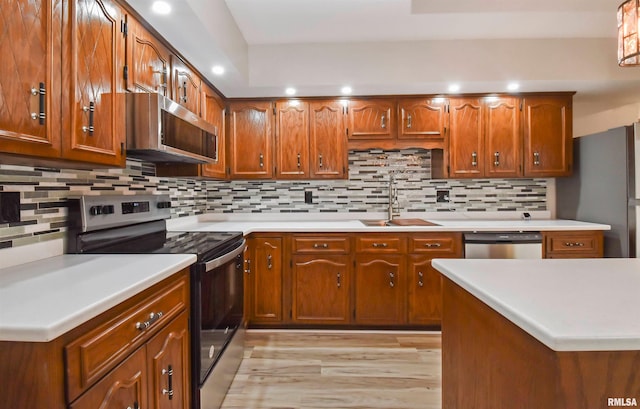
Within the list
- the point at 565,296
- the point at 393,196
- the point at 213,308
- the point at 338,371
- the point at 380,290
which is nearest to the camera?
the point at 565,296

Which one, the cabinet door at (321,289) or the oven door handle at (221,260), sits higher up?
the oven door handle at (221,260)

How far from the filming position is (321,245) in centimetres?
283

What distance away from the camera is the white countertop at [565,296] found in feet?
2.15

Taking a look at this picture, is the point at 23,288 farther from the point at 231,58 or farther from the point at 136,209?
the point at 231,58

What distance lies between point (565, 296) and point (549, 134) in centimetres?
277

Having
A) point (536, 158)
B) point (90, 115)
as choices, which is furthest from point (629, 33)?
point (90, 115)

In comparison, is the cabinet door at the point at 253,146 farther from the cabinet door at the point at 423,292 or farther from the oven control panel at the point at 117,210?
the cabinet door at the point at 423,292

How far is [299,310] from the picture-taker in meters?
2.85

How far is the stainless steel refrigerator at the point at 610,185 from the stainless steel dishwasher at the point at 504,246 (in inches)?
22.5

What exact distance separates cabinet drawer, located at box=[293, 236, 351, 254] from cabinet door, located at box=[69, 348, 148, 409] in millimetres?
1746

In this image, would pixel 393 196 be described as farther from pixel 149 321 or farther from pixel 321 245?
pixel 149 321

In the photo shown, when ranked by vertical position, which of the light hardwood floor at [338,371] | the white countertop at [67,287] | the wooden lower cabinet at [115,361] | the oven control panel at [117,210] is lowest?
the light hardwood floor at [338,371]

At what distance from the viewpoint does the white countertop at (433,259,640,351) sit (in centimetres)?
65

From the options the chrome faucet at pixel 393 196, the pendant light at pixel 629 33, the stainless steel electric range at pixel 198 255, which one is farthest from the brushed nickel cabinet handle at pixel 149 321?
the chrome faucet at pixel 393 196
